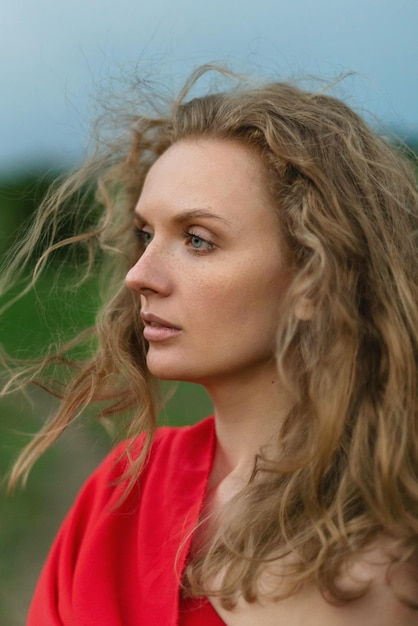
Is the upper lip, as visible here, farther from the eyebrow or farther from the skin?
the eyebrow

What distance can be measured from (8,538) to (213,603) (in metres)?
2.25

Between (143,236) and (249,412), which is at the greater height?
(143,236)

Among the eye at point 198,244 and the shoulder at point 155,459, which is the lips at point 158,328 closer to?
the eye at point 198,244

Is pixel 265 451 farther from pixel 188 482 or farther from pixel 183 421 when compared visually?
pixel 183 421

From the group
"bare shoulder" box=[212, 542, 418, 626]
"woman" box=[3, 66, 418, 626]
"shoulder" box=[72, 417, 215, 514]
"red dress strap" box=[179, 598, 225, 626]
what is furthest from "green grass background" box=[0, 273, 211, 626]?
"bare shoulder" box=[212, 542, 418, 626]

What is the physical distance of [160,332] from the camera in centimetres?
197

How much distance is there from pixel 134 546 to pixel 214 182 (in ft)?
2.84

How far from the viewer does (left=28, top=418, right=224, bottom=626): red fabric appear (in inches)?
77.3

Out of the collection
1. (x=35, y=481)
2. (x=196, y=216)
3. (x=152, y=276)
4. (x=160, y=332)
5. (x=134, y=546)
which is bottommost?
(x=134, y=546)

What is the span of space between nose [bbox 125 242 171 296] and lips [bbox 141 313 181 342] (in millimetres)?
54

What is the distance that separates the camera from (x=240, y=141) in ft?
6.62

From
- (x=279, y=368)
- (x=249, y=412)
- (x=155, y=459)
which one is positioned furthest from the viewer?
(x=155, y=459)

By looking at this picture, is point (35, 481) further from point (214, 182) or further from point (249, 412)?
point (214, 182)

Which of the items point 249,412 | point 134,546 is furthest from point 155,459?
point 249,412
